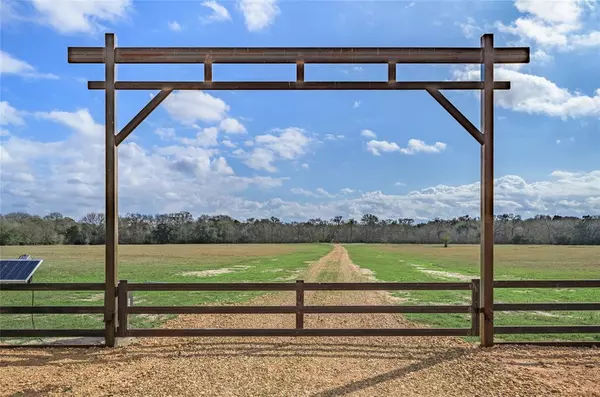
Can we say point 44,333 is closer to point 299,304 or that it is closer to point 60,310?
point 60,310

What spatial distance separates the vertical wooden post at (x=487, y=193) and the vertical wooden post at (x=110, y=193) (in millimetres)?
6565

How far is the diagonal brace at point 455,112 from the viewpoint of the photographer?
8.06m

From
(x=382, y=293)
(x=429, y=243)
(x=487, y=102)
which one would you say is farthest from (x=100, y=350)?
(x=429, y=243)

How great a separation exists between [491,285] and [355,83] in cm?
433

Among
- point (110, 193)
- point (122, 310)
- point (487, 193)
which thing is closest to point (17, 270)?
point (122, 310)

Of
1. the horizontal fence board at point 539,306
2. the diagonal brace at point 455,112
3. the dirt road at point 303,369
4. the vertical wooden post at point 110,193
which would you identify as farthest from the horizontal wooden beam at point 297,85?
the dirt road at point 303,369

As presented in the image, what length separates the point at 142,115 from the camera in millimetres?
8016

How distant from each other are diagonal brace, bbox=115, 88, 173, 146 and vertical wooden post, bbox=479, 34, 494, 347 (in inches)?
224

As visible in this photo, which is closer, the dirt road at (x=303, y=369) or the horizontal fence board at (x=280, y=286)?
the dirt road at (x=303, y=369)

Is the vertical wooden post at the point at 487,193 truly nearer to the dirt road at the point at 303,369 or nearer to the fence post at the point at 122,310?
the dirt road at the point at 303,369

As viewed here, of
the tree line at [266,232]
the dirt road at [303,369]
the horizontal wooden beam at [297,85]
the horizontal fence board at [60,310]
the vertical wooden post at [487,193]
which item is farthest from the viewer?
the tree line at [266,232]

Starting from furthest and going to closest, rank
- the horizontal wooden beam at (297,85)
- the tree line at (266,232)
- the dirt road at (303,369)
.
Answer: the tree line at (266,232) → the horizontal wooden beam at (297,85) → the dirt road at (303,369)

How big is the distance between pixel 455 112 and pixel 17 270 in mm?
8513

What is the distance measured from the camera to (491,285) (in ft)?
26.1
